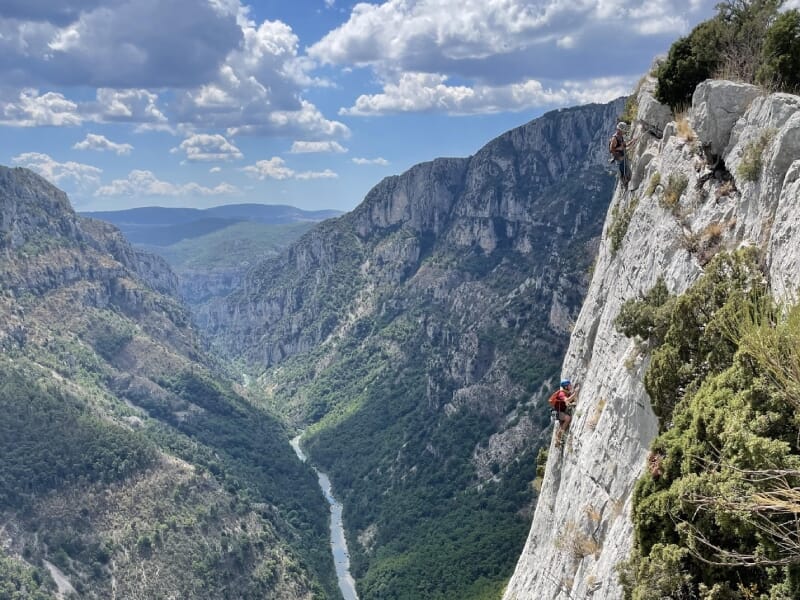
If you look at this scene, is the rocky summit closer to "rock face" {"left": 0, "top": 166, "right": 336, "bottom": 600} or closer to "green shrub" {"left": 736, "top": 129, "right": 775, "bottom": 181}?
"rock face" {"left": 0, "top": 166, "right": 336, "bottom": 600}

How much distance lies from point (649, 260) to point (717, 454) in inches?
300

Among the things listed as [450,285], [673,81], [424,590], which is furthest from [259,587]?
[450,285]

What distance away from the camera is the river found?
107688 mm

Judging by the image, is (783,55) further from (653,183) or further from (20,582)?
(20,582)

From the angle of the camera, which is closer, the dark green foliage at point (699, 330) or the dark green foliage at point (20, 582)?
the dark green foliage at point (699, 330)

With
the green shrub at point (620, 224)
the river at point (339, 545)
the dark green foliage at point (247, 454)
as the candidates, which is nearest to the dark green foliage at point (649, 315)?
the green shrub at point (620, 224)

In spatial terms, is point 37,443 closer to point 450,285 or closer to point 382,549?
point 382,549

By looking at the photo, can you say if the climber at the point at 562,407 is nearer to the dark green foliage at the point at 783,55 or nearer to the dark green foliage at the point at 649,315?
the dark green foliage at the point at 649,315

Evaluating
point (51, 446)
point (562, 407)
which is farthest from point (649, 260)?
point (51, 446)

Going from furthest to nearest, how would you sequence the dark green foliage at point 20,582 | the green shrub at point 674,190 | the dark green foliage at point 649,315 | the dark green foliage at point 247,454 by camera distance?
the dark green foliage at point 247,454 → the dark green foliage at point 20,582 → the green shrub at point 674,190 → the dark green foliage at point 649,315

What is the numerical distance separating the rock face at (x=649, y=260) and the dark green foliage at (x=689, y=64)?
1.28 m

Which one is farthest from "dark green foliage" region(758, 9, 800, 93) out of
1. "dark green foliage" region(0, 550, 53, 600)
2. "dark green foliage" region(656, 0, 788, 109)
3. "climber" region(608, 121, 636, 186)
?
"dark green foliage" region(0, 550, 53, 600)

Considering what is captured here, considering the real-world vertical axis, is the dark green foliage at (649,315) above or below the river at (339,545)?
above

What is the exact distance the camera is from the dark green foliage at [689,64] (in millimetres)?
18500
